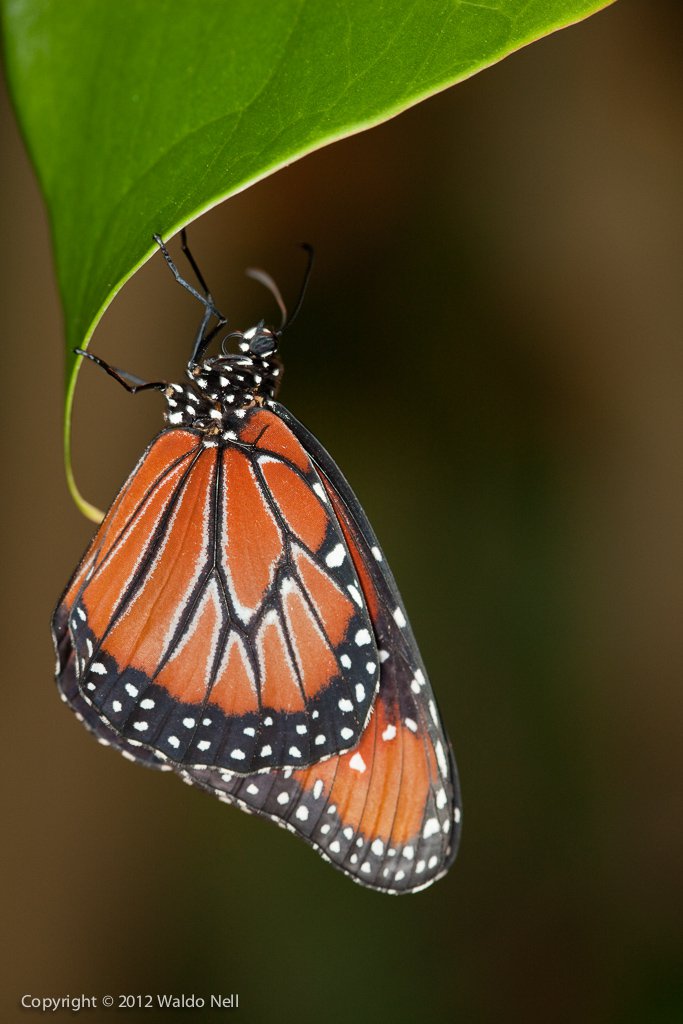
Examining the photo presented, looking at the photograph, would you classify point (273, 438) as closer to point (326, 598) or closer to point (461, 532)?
point (326, 598)

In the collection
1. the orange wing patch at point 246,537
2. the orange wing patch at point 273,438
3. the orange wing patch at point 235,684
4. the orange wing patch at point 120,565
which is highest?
the orange wing patch at point 273,438

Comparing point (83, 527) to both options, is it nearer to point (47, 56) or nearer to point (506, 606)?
point (506, 606)

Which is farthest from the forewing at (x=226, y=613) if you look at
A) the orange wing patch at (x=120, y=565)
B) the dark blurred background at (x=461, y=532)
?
the dark blurred background at (x=461, y=532)

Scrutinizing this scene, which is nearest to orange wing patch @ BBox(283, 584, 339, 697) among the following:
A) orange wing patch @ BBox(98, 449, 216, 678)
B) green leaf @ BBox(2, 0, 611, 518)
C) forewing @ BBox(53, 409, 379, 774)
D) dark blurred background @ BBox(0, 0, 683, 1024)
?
forewing @ BBox(53, 409, 379, 774)

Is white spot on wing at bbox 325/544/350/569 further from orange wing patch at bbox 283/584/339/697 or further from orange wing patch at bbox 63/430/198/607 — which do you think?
orange wing patch at bbox 63/430/198/607

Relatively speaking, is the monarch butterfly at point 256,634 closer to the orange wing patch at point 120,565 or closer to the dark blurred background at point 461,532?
the orange wing patch at point 120,565

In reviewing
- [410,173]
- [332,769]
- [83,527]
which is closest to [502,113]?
[410,173]
